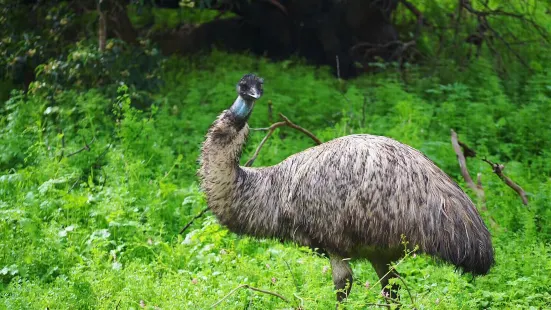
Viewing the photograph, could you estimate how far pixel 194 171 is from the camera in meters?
7.07

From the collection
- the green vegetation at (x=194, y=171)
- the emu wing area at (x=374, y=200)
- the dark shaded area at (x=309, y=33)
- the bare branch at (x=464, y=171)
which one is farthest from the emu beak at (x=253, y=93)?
the dark shaded area at (x=309, y=33)

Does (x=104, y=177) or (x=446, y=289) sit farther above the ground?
(x=446, y=289)

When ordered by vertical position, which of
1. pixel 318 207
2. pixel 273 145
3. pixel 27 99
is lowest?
pixel 27 99

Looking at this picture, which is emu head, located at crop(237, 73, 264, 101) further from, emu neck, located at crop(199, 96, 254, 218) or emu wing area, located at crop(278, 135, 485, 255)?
emu wing area, located at crop(278, 135, 485, 255)

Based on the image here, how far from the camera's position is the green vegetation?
5074mm

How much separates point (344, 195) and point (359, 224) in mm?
157

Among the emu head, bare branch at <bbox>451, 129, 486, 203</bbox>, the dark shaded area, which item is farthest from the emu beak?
the dark shaded area

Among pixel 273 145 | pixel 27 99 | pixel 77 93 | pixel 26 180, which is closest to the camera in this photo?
pixel 26 180

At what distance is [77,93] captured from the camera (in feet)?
26.5

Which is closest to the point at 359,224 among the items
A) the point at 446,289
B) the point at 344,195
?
the point at 344,195

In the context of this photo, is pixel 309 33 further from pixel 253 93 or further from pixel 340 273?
pixel 340 273

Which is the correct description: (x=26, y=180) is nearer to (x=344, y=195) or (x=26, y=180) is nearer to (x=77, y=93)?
(x=77, y=93)

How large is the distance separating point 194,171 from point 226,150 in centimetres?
217

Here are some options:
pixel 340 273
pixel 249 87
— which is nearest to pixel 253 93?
pixel 249 87
